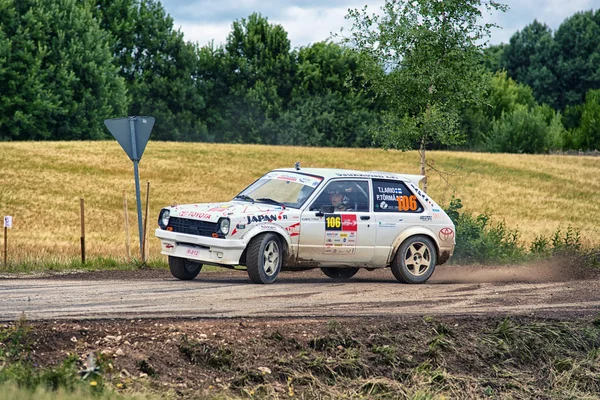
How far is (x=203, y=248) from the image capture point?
1324 centimetres

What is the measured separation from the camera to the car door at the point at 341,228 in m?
13.8

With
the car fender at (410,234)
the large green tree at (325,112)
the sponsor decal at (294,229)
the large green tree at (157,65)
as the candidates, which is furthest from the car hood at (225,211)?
the large green tree at (157,65)

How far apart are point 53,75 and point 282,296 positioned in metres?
61.5

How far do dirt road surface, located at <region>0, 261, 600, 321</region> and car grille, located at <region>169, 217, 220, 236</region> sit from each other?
2.44 ft

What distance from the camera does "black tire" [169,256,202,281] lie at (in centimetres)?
1411

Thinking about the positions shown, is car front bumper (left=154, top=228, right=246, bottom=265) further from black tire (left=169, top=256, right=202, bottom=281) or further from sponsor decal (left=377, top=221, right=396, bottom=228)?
sponsor decal (left=377, top=221, right=396, bottom=228)

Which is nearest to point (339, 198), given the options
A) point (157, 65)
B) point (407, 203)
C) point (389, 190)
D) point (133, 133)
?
point (389, 190)

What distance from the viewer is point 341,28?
846 inches

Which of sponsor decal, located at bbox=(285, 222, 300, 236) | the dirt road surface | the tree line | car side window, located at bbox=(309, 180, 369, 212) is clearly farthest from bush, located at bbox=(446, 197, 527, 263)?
the tree line

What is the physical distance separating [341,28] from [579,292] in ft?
32.3

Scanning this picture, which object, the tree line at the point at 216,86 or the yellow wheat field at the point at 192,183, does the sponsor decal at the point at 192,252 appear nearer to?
the yellow wheat field at the point at 192,183

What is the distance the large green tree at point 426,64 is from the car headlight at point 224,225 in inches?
345

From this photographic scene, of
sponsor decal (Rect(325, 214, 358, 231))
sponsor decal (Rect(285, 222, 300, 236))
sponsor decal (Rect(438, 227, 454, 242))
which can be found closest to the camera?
sponsor decal (Rect(285, 222, 300, 236))

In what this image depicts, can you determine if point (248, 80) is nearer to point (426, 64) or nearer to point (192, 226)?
point (426, 64)
